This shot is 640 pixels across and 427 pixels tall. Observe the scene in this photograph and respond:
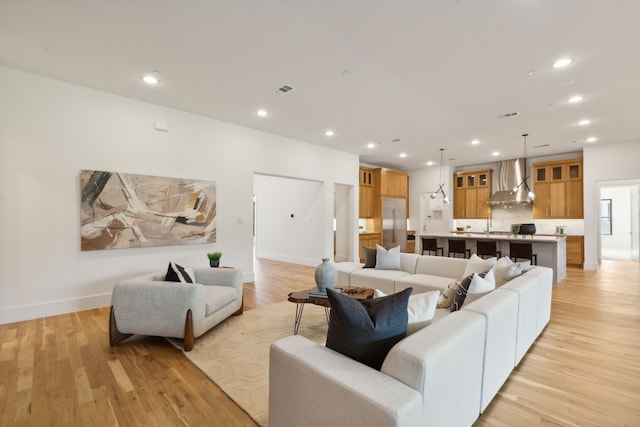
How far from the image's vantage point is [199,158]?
5293 millimetres

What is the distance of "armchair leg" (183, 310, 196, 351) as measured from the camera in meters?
2.92

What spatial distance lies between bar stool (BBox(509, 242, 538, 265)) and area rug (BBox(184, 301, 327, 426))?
171 inches

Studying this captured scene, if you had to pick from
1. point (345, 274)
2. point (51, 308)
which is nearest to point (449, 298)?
point (345, 274)

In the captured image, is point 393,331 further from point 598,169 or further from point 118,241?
point 598,169

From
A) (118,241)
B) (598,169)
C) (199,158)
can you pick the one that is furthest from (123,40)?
(598,169)

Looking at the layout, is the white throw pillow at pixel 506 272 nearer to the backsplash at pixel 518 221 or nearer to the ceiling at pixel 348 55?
the ceiling at pixel 348 55

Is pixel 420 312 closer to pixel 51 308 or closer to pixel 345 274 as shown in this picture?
pixel 345 274

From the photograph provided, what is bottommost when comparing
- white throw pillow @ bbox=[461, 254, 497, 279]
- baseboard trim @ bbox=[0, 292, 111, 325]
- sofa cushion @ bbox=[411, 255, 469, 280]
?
baseboard trim @ bbox=[0, 292, 111, 325]

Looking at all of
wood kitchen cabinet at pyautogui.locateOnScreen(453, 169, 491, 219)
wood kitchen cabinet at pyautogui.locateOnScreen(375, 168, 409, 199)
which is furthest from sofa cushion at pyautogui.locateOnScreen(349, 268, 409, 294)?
wood kitchen cabinet at pyautogui.locateOnScreen(453, 169, 491, 219)

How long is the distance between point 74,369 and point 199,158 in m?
3.53

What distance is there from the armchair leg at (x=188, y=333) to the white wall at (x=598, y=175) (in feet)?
29.7

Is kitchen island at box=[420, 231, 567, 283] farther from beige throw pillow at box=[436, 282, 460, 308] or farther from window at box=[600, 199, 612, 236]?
window at box=[600, 199, 612, 236]

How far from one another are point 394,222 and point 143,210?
23.4 feet

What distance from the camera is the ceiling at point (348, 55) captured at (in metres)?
2.63
